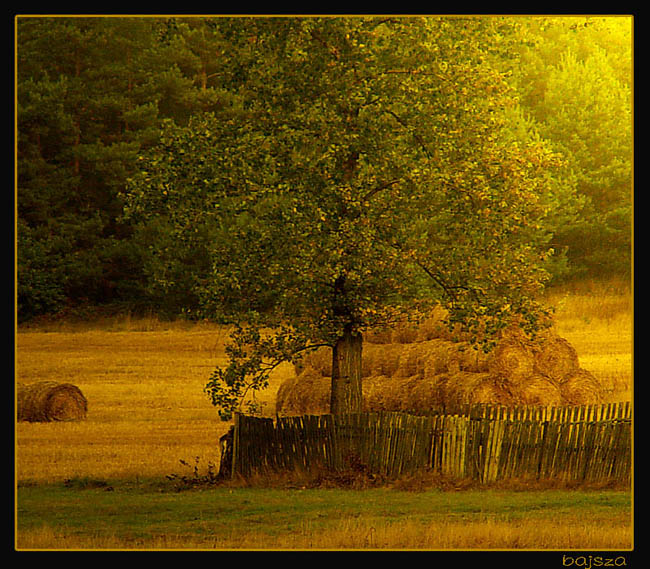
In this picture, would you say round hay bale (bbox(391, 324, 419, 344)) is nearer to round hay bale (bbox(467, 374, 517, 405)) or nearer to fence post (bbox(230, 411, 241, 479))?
round hay bale (bbox(467, 374, 517, 405))

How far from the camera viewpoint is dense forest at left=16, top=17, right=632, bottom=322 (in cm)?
1223

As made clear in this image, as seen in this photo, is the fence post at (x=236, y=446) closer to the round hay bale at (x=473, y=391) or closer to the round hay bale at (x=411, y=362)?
the round hay bale at (x=473, y=391)

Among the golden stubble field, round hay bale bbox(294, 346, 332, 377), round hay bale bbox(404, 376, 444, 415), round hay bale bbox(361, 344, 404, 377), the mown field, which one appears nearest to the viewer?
the mown field

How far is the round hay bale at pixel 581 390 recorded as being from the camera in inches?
566

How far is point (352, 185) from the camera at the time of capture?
12180 mm

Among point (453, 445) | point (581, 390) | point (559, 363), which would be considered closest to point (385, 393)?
point (559, 363)

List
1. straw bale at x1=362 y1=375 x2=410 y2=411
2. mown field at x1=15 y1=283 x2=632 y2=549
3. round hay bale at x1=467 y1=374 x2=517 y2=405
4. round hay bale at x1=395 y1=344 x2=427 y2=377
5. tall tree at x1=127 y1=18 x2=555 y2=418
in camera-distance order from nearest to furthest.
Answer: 1. mown field at x1=15 y1=283 x2=632 y2=549
2. tall tree at x1=127 y1=18 x2=555 y2=418
3. round hay bale at x1=467 y1=374 x2=517 y2=405
4. straw bale at x1=362 y1=375 x2=410 y2=411
5. round hay bale at x1=395 y1=344 x2=427 y2=377

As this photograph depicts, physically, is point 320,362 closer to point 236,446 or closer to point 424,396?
point 424,396

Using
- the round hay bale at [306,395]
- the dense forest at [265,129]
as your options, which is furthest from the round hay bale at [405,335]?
the dense forest at [265,129]

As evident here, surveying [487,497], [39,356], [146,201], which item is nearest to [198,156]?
[146,201]

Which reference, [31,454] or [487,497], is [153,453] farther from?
[487,497]

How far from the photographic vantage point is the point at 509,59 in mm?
12797

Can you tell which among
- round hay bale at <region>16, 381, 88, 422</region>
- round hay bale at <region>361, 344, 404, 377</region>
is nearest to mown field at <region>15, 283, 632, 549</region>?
round hay bale at <region>16, 381, 88, 422</region>

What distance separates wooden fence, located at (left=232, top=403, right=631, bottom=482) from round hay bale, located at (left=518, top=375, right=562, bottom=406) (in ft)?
5.29
